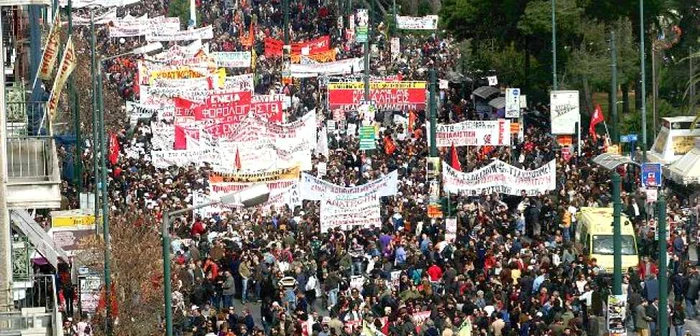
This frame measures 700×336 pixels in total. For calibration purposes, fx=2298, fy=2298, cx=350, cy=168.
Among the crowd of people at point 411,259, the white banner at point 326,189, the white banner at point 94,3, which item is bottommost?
the crowd of people at point 411,259

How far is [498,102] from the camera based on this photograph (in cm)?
7250

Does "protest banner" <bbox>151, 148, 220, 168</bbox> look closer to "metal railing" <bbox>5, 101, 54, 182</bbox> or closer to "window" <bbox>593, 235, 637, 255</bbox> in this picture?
"window" <bbox>593, 235, 637, 255</bbox>

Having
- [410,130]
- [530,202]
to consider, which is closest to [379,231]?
[530,202]

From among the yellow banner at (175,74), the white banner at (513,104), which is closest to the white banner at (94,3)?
the yellow banner at (175,74)

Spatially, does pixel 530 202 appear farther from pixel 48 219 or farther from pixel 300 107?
pixel 300 107

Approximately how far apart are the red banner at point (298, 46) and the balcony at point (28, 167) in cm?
4082

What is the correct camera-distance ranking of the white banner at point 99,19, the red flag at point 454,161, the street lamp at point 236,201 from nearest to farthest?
the street lamp at point 236,201 < the red flag at point 454,161 < the white banner at point 99,19

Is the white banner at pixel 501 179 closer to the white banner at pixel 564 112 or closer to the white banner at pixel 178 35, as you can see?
the white banner at pixel 564 112

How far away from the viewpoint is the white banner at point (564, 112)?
193ft

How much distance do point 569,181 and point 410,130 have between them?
10.6 m

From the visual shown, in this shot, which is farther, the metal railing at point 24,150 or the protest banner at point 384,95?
the protest banner at point 384,95

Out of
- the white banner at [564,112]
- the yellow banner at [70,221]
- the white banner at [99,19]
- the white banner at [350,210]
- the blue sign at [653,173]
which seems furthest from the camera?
the white banner at [99,19]

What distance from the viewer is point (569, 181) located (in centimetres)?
5322

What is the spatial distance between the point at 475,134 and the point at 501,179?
6.09 meters
